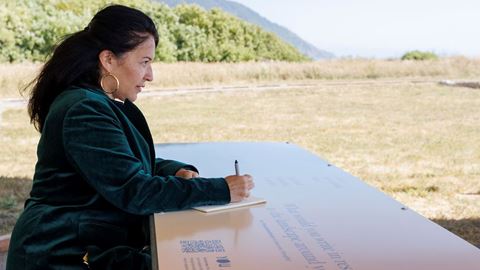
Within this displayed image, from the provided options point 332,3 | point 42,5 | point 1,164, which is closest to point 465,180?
point 1,164

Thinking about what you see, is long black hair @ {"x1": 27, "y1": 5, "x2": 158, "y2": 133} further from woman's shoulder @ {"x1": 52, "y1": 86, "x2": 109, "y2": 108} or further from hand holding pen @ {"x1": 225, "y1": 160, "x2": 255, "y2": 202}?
hand holding pen @ {"x1": 225, "y1": 160, "x2": 255, "y2": 202}

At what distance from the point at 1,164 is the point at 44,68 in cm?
448

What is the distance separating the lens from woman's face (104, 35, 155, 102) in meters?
1.72

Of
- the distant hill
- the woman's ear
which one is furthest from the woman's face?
the distant hill

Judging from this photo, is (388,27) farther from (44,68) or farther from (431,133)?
(44,68)

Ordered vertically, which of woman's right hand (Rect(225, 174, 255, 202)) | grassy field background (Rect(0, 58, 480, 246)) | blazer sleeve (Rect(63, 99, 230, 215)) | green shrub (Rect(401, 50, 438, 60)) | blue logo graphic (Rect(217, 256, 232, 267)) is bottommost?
grassy field background (Rect(0, 58, 480, 246))

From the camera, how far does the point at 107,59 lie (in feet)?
5.58

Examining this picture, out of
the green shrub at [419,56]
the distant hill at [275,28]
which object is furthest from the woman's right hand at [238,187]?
the green shrub at [419,56]

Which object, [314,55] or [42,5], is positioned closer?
[42,5]

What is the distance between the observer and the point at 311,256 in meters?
1.33

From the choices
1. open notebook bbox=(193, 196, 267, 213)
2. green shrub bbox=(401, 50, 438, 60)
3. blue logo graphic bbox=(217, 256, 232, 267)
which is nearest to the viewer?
blue logo graphic bbox=(217, 256, 232, 267)

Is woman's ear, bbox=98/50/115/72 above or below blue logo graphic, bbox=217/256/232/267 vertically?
above

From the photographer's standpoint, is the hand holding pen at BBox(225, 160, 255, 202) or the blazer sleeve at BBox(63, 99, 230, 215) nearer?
the blazer sleeve at BBox(63, 99, 230, 215)

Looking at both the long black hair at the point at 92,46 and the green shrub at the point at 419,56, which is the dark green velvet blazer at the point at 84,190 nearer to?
the long black hair at the point at 92,46
